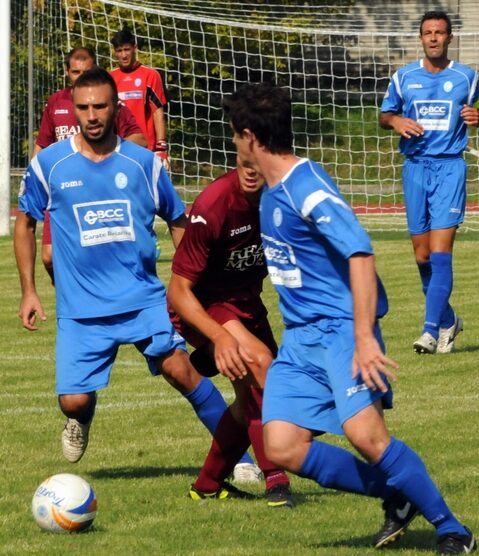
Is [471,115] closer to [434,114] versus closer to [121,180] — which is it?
[434,114]

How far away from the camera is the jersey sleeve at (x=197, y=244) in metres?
6.14

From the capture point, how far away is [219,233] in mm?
6168

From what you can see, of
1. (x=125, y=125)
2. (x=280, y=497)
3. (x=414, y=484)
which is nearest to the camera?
(x=414, y=484)

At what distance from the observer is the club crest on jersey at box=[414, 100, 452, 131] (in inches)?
433

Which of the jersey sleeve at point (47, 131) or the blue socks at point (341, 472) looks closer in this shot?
the blue socks at point (341, 472)

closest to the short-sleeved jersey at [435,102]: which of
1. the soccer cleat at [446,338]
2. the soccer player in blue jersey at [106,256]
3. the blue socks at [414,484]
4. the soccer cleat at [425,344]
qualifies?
the soccer cleat at [446,338]

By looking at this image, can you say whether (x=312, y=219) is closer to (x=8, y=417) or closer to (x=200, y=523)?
(x=200, y=523)

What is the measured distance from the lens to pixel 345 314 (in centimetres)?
529

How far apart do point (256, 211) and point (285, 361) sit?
3.44 feet

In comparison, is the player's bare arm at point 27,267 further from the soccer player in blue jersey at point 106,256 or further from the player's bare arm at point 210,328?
the player's bare arm at point 210,328

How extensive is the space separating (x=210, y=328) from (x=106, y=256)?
1146 millimetres

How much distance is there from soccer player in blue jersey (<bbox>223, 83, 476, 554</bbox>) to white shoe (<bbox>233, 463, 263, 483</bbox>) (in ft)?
5.08

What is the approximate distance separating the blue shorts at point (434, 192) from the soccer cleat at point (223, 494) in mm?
4763

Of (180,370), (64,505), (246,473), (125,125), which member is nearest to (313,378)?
(64,505)
